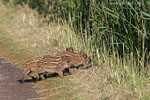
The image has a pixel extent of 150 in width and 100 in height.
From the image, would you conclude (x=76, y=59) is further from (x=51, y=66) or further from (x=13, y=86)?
(x=13, y=86)

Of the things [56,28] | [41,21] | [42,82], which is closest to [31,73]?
[42,82]

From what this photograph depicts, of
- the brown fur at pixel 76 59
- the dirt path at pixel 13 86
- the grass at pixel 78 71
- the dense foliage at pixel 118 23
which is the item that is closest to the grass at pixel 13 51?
the grass at pixel 78 71

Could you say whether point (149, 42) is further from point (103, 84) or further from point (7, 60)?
point (7, 60)

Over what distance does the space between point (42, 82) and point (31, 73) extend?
42 cm

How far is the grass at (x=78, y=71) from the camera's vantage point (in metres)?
8.12

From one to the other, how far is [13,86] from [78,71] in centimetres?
158

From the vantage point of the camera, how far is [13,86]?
31.7 feet

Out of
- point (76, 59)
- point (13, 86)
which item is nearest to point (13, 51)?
point (76, 59)

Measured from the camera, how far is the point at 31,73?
1010 centimetres

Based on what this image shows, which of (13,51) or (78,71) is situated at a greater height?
(78,71)

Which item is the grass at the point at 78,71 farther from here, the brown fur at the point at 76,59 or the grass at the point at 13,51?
the brown fur at the point at 76,59

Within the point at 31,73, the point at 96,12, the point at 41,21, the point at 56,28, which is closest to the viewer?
the point at 31,73

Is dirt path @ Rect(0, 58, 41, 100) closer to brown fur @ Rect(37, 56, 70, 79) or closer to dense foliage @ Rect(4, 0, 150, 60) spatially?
brown fur @ Rect(37, 56, 70, 79)

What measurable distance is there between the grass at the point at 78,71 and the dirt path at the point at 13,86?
247mm
